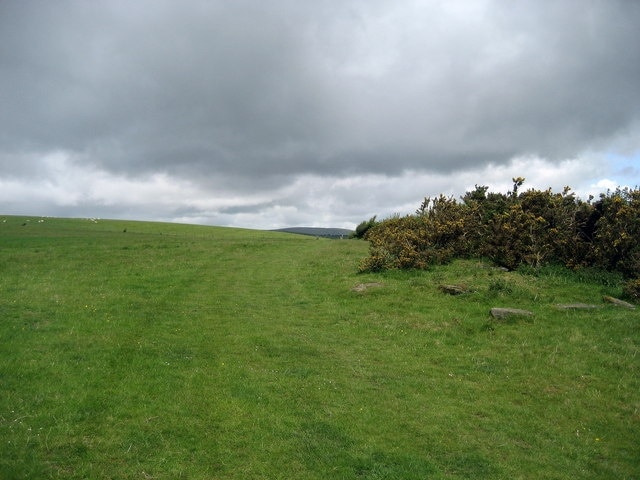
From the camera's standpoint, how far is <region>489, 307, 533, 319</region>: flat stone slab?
1806cm

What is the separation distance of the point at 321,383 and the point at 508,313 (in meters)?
8.84

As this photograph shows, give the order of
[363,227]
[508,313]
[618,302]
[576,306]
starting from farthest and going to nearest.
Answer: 1. [363,227]
2. [618,302]
3. [576,306]
4. [508,313]

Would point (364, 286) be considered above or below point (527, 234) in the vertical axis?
below

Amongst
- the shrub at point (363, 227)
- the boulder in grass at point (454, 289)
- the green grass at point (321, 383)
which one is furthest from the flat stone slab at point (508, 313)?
the shrub at point (363, 227)

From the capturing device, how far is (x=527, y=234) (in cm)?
2500

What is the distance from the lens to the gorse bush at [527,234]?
2239 cm

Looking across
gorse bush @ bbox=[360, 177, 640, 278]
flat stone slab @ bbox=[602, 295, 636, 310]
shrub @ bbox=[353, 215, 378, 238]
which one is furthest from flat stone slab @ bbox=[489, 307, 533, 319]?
shrub @ bbox=[353, 215, 378, 238]

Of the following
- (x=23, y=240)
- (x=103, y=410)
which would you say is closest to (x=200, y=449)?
(x=103, y=410)

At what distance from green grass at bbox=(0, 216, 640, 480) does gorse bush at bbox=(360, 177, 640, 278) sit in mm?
1710

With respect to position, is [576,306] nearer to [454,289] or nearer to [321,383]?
[454,289]

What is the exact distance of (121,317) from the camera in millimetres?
18578

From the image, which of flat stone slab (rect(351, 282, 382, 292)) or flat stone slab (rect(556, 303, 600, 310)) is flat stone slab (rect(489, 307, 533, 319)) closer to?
flat stone slab (rect(556, 303, 600, 310))

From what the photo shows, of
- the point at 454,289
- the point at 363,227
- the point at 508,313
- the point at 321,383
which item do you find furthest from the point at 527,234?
the point at 363,227

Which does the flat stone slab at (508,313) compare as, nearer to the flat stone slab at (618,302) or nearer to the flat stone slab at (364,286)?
the flat stone slab at (618,302)
